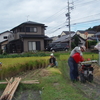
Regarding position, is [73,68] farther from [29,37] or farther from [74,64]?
[29,37]

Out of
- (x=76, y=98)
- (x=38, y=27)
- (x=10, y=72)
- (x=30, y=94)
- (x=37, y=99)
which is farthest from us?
(x=38, y=27)

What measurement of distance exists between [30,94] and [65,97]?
1.24 metres

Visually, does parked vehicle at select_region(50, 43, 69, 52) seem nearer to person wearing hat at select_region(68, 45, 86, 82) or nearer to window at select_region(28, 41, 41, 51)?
window at select_region(28, 41, 41, 51)

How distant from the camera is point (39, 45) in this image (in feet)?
77.2

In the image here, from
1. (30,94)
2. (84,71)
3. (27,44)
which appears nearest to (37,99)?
(30,94)

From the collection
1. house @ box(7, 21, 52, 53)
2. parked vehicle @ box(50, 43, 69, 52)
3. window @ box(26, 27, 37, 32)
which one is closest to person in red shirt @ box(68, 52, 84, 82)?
parked vehicle @ box(50, 43, 69, 52)

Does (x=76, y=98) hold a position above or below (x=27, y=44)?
below

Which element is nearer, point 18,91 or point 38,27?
point 18,91

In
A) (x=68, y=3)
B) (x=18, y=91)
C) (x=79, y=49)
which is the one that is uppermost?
(x=68, y=3)

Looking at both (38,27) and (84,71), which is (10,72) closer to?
(84,71)

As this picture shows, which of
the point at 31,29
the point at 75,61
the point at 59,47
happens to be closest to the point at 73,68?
the point at 75,61

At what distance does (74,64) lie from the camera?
17.3ft

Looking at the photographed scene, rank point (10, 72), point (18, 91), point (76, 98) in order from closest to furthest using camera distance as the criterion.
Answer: point (76, 98) < point (18, 91) < point (10, 72)

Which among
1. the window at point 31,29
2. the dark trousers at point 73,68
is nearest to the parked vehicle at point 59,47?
the window at point 31,29
